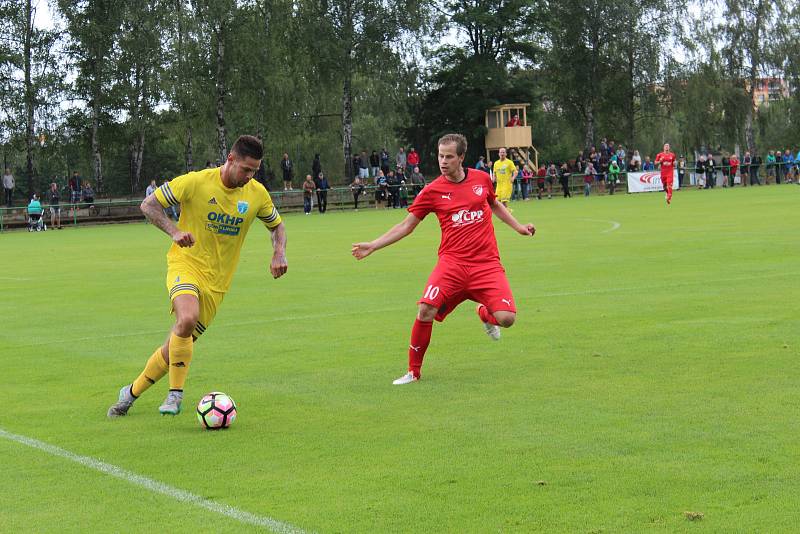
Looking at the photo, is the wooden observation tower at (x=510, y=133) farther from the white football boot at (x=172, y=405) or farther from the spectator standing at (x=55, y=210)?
the white football boot at (x=172, y=405)

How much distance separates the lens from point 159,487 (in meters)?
6.38

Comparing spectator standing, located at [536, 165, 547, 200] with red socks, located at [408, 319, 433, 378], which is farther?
spectator standing, located at [536, 165, 547, 200]

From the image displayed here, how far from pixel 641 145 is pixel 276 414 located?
289 feet

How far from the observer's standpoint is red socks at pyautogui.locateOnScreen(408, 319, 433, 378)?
946cm

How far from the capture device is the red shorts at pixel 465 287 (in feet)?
31.3

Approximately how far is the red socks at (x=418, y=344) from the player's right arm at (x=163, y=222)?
7.39ft

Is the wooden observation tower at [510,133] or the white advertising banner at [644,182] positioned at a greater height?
the wooden observation tower at [510,133]

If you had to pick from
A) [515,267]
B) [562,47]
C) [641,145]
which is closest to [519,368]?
[515,267]

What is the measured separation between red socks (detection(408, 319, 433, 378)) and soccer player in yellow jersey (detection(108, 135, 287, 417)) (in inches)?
58.0

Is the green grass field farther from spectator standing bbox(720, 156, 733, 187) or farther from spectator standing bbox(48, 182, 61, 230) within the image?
spectator standing bbox(720, 156, 733, 187)

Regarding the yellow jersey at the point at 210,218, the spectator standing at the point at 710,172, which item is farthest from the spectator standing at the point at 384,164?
the yellow jersey at the point at 210,218

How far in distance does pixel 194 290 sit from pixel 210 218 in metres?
0.57

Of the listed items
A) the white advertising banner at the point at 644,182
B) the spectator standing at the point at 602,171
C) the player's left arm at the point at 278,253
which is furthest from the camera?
the spectator standing at the point at 602,171

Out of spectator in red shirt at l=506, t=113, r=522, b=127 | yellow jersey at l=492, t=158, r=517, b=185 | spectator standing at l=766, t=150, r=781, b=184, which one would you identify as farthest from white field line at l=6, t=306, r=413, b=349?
spectator in red shirt at l=506, t=113, r=522, b=127
